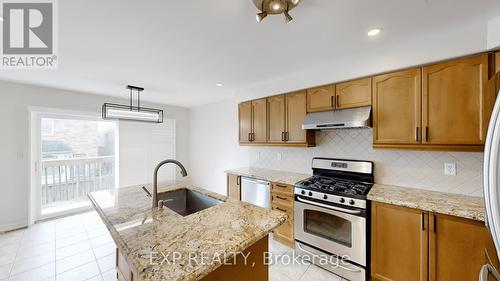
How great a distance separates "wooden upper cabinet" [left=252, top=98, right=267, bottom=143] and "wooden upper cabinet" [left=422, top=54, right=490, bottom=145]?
1.96 meters

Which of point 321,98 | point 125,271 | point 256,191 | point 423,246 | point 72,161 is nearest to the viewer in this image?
point 125,271

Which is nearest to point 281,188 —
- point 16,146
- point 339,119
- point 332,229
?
point 332,229

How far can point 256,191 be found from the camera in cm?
288

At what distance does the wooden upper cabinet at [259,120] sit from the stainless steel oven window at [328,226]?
1374 mm

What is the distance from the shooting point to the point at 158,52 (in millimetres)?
2025

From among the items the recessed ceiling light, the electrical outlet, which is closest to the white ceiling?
the recessed ceiling light

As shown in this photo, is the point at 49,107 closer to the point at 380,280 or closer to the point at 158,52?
the point at 158,52

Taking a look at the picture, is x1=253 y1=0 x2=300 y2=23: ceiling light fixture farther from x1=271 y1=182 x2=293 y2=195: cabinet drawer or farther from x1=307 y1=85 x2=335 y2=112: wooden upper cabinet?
x1=271 y1=182 x2=293 y2=195: cabinet drawer

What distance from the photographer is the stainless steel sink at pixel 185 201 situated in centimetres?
190

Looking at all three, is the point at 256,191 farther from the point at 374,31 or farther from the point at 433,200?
the point at 374,31

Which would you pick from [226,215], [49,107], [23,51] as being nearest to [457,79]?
[226,215]

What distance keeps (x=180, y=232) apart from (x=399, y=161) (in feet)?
8.05

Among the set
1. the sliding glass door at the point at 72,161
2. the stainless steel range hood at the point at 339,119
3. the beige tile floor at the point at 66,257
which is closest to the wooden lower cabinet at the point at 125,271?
the beige tile floor at the point at 66,257

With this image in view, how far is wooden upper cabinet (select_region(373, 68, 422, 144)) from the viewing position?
6.16ft
